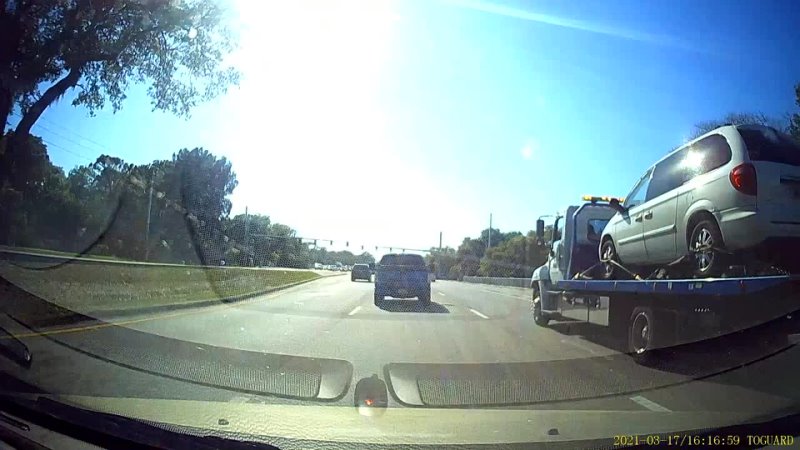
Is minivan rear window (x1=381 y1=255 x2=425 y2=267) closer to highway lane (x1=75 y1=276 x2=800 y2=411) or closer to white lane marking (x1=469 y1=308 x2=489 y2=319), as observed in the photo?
white lane marking (x1=469 y1=308 x2=489 y2=319)

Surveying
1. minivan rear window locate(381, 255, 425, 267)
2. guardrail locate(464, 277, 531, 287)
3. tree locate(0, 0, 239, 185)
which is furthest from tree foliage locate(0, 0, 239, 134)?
guardrail locate(464, 277, 531, 287)

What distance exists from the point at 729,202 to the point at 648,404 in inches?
95.9

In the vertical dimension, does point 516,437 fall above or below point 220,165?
below

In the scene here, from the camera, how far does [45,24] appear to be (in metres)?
16.2

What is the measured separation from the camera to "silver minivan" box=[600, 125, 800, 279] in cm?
627

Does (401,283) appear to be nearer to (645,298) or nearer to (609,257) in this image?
(609,257)

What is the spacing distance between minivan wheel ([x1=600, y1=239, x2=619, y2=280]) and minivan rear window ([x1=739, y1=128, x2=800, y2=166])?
3.70 meters

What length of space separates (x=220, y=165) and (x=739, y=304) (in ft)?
178

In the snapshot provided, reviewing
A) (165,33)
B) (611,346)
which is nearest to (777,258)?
(611,346)

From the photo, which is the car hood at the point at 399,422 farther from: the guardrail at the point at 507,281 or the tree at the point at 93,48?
the guardrail at the point at 507,281

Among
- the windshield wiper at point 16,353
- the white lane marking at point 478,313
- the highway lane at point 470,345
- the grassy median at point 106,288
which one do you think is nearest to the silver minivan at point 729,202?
the highway lane at point 470,345

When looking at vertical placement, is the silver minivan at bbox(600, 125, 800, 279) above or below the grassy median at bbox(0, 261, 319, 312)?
above

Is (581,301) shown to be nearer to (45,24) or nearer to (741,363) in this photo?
(741,363)

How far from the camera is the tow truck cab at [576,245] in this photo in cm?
1234
